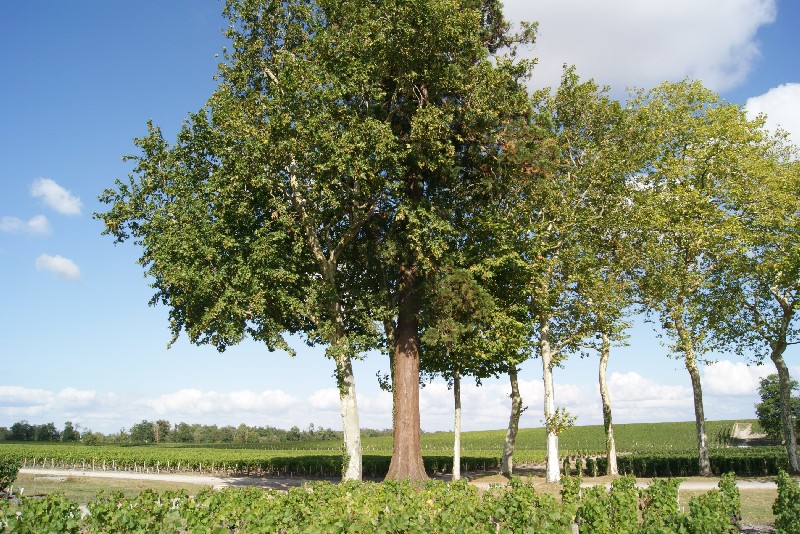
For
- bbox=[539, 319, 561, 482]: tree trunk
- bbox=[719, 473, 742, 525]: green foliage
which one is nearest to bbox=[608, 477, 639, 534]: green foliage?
bbox=[719, 473, 742, 525]: green foliage

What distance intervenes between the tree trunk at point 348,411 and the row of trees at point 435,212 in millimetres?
101

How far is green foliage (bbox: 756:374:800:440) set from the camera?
59625mm

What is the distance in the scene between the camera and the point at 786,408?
2925 centimetres

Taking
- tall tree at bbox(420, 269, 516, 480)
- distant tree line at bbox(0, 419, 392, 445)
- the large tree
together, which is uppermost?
the large tree

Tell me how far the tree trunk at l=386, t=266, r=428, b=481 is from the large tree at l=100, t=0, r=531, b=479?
0.06 m

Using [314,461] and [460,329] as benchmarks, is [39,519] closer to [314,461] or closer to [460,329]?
[460,329]

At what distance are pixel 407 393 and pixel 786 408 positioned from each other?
19.0 meters

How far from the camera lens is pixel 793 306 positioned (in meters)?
28.3

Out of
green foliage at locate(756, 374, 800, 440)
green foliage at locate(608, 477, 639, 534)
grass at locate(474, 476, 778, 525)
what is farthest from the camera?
green foliage at locate(756, 374, 800, 440)

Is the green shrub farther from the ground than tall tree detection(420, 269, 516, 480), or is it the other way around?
tall tree detection(420, 269, 516, 480)

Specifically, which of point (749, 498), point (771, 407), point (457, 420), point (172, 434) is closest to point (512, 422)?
point (457, 420)

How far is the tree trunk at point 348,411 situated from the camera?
23219mm

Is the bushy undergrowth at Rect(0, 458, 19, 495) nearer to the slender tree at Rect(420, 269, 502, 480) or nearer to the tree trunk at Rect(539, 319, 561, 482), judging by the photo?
the slender tree at Rect(420, 269, 502, 480)

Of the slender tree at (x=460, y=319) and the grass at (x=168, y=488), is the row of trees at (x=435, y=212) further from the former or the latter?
the grass at (x=168, y=488)
